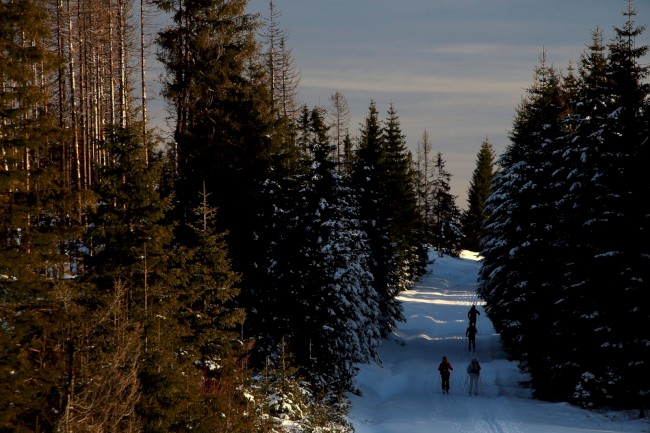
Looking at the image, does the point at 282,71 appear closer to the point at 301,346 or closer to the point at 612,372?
the point at 301,346

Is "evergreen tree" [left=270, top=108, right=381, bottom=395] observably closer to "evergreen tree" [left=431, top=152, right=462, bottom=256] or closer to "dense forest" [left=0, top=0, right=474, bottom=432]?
"dense forest" [left=0, top=0, right=474, bottom=432]

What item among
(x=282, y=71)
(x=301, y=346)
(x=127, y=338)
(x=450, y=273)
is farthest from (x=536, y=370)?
(x=450, y=273)

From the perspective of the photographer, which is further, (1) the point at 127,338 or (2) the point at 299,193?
(2) the point at 299,193

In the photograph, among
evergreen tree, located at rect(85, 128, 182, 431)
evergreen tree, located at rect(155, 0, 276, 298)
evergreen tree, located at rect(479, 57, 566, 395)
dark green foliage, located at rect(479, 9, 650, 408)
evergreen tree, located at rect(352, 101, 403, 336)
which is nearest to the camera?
evergreen tree, located at rect(85, 128, 182, 431)

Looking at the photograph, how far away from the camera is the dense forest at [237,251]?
1032cm

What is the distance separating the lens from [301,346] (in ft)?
80.4

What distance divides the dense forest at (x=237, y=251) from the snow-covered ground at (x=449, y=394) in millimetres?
1375

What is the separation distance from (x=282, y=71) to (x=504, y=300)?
2980 centimetres

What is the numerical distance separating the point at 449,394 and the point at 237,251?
1146 cm

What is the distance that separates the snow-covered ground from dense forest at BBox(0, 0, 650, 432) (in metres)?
1.37

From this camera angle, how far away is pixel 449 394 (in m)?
27.1

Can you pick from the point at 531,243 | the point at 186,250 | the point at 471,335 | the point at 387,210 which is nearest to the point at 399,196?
the point at 387,210

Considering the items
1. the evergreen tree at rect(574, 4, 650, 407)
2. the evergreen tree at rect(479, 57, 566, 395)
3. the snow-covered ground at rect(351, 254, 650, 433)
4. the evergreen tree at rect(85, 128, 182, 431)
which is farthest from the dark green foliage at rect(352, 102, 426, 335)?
the evergreen tree at rect(85, 128, 182, 431)

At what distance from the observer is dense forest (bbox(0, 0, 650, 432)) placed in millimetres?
10320
